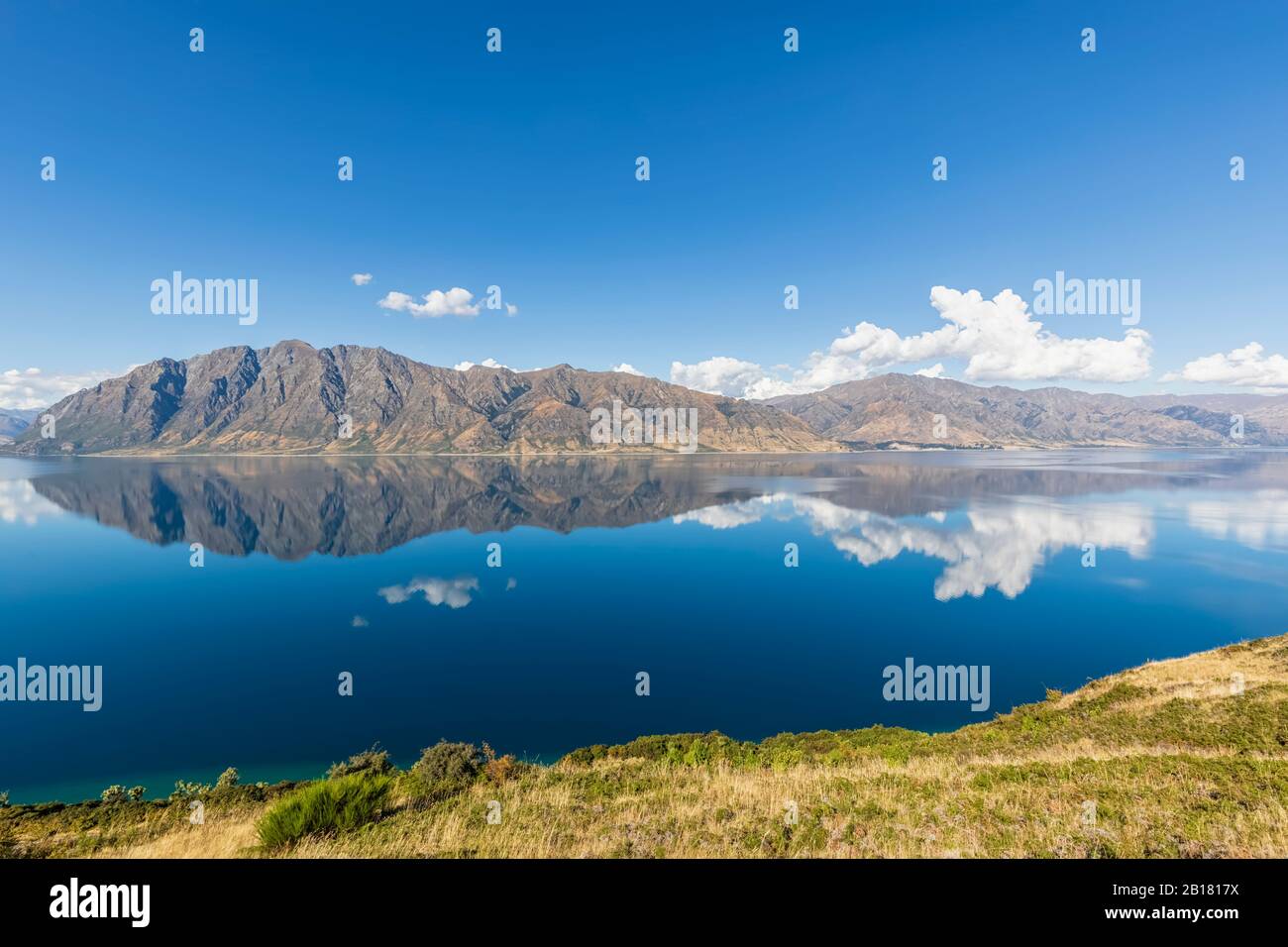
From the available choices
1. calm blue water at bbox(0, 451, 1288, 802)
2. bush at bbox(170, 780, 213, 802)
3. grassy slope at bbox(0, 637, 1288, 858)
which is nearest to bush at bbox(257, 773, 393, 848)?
grassy slope at bbox(0, 637, 1288, 858)

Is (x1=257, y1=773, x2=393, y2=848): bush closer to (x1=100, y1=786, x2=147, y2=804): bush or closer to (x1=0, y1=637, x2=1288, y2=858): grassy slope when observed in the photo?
(x1=0, y1=637, x2=1288, y2=858): grassy slope

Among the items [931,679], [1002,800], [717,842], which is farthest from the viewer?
[931,679]

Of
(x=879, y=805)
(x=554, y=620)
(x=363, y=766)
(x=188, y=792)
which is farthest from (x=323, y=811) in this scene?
(x=554, y=620)

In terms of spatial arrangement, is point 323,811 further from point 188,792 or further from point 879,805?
point 188,792
